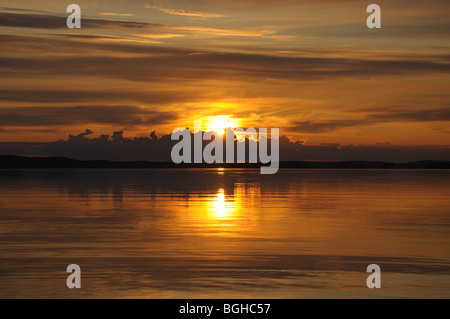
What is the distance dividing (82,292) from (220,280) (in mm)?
3693

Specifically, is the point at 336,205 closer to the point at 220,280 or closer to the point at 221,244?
the point at 221,244

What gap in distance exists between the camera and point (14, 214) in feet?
115

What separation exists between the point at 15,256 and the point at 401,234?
51.2 ft

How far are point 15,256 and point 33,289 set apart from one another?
16.6 ft

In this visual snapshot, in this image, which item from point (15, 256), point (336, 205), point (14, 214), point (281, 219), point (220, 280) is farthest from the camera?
point (336, 205)

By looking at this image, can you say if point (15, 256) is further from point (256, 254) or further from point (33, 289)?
point (256, 254)

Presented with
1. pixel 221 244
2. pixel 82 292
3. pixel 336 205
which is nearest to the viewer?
pixel 82 292
